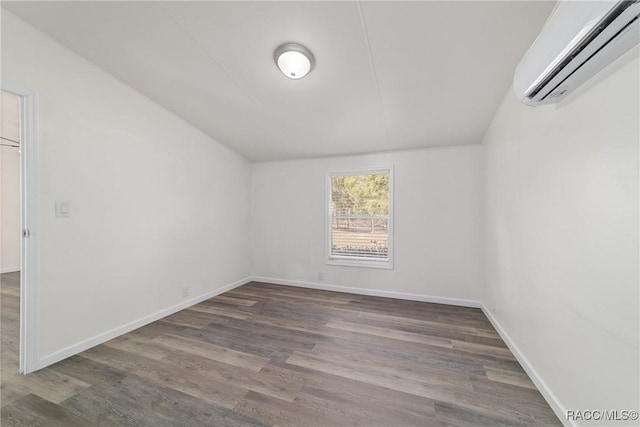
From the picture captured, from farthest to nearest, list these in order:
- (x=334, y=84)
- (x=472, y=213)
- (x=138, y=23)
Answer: (x=472, y=213) < (x=334, y=84) < (x=138, y=23)

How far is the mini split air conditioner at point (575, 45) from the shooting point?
0.85 metres

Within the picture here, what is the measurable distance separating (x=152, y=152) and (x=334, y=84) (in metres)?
2.21

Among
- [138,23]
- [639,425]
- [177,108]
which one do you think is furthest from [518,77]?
[177,108]

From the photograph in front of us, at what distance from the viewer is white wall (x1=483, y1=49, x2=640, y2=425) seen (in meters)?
1.01

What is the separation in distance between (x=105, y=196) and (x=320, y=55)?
2423 millimetres

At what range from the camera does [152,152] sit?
2803 millimetres

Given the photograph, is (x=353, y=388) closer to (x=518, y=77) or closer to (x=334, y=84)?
(x=518, y=77)

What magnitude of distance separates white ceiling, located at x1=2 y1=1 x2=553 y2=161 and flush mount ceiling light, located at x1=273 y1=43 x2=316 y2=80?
57mm

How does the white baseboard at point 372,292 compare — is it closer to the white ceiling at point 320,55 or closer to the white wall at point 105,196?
the white wall at point 105,196

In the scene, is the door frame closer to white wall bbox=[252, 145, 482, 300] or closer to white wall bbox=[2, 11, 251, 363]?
white wall bbox=[2, 11, 251, 363]

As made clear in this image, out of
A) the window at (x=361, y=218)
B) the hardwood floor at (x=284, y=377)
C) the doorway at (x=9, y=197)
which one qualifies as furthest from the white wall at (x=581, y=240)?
the doorway at (x=9, y=197)

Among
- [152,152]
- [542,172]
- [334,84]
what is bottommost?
[542,172]

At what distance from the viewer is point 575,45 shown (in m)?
1.01

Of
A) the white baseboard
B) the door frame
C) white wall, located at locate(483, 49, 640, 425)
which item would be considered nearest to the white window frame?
the white baseboard
